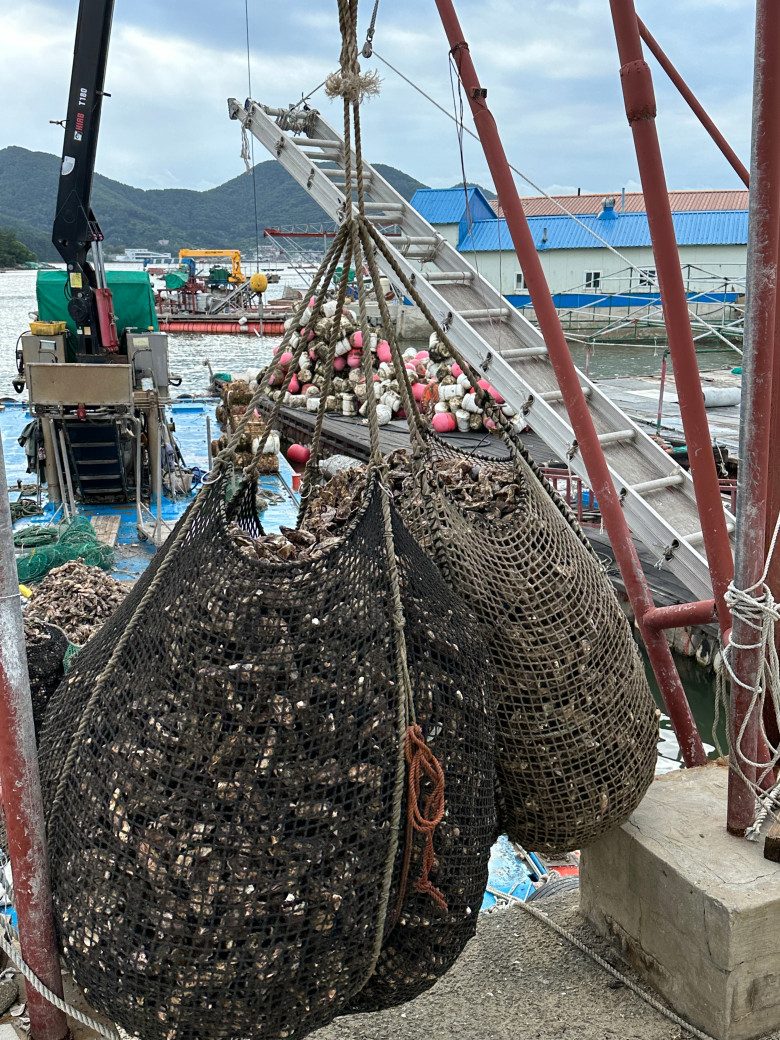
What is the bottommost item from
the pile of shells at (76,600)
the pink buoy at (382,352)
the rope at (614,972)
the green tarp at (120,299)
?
the rope at (614,972)

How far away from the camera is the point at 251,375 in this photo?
61.0ft

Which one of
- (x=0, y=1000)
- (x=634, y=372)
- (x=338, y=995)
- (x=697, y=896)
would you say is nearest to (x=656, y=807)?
(x=697, y=896)

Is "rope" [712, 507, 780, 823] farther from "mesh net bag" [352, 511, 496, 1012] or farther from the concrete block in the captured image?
"mesh net bag" [352, 511, 496, 1012]

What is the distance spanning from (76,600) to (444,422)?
1030cm

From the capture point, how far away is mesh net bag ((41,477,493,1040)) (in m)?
1.95

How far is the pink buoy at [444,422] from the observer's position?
52.8 feet

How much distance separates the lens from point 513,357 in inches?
355

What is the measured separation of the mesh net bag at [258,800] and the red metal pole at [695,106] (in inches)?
123

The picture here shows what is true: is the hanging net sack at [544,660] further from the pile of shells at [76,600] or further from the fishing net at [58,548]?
the fishing net at [58,548]

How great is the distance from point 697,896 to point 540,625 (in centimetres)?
94

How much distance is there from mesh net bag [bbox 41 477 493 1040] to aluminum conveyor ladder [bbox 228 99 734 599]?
5.25m

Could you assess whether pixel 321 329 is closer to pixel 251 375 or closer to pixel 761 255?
pixel 251 375

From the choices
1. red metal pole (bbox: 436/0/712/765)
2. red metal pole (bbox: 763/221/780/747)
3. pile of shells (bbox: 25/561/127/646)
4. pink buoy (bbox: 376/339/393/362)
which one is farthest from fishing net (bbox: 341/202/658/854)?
pink buoy (bbox: 376/339/393/362)

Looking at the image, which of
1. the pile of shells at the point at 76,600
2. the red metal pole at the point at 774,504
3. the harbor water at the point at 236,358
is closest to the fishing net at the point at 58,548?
the pile of shells at the point at 76,600
